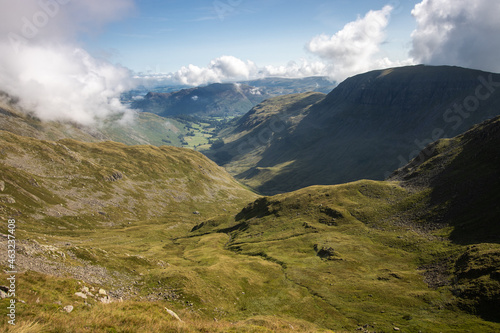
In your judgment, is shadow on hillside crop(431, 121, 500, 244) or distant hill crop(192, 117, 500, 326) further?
shadow on hillside crop(431, 121, 500, 244)

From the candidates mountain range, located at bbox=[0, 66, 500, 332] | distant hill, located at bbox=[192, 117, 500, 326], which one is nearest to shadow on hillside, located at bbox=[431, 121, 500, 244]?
distant hill, located at bbox=[192, 117, 500, 326]

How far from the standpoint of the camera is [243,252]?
109 m

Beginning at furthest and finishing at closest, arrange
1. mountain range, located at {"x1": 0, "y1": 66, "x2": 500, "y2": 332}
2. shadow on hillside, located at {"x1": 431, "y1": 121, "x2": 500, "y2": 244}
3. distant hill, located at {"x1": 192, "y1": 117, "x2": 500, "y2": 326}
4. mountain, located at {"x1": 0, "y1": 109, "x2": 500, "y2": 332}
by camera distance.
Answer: shadow on hillside, located at {"x1": 431, "y1": 121, "x2": 500, "y2": 244}
distant hill, located at {"x1": 192, "y1": 117, "x2": 500, "y2": 326}
mountain, located at {"x1": 0, "y1": 109, "x2": 500, "y2": 332}
mountain range, located at {"x1": 0, "y1": 66, "x2": 500, "y2": 332}

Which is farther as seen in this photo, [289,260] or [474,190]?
[474,190]

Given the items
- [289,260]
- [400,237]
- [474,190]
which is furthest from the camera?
[474,190]

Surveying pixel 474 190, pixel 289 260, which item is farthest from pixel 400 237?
pixel 289 260

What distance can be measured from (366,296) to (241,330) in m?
48.1

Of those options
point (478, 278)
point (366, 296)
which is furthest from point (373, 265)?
point (478, 278)

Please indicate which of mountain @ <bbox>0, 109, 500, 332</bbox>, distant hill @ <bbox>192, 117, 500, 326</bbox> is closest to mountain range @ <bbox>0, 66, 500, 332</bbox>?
mountain @ <bbox>0, 109, 500, 332</bbox>

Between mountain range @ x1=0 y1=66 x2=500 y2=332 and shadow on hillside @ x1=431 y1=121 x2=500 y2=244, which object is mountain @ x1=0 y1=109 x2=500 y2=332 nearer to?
mountain range @ x1=0 y1=66 x2=500 y2=332

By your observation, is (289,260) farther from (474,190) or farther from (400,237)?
(474,190)

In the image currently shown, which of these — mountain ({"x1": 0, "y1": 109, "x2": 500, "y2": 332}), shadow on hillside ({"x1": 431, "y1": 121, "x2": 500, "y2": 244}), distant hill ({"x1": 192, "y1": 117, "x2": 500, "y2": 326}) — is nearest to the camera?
mountain ({"x1": 0, "y1": 109, "x2": 500, "y2": 332})

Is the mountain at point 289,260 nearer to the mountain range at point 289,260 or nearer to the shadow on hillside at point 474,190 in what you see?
the mountain range at point 289,260

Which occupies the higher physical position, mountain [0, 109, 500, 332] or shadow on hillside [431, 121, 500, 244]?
shadow on hillside [431, 121, 500, 244]
